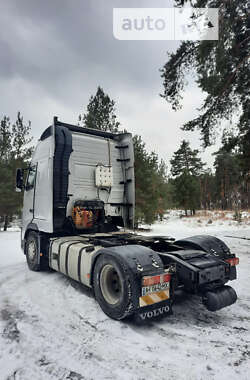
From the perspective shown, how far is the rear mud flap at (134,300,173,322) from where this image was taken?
3021 mm

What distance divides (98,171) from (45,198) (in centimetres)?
149

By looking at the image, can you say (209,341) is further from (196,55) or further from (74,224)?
(196,55)

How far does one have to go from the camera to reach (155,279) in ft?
10.2

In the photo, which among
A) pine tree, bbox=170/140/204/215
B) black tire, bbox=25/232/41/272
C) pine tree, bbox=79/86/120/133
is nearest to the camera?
black tire, bbox=25/232/41/272

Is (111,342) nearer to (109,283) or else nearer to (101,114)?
(109,283)

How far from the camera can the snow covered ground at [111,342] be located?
2.26 m

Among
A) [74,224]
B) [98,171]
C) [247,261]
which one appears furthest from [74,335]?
[247,261]

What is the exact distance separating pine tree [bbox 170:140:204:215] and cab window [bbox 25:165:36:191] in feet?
90.7

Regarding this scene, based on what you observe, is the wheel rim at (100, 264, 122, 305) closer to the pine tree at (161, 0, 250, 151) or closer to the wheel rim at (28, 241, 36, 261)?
the wheel rim at (28, 241, 36, 261)

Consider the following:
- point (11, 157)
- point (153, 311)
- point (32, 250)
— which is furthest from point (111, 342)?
point (11, 157)

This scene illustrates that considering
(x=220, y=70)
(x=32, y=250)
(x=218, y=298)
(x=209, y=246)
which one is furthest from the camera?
(x=220, y=70)

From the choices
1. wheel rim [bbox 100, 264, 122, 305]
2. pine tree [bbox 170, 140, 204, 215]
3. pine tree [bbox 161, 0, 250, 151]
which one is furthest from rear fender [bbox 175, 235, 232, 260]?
pine tree [bbox 170, 140, 204, 215]

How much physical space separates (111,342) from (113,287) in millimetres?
917

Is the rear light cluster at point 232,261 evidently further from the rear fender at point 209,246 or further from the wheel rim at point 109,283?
the wheel rim at point 109,283
